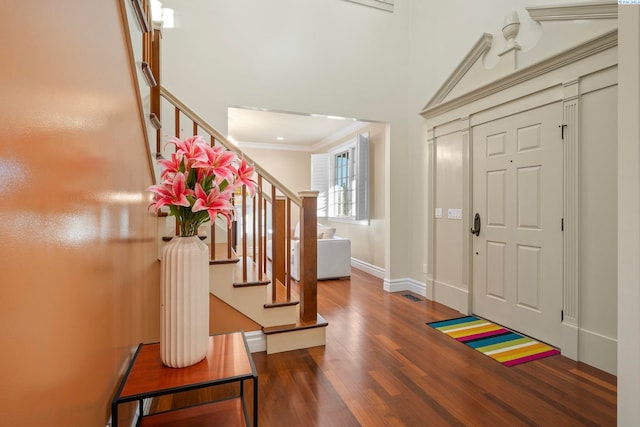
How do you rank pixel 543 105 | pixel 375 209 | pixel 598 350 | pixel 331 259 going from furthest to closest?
1. pixel 375 209
2. pixel 331 259
3. pixel 543 105
4. pixel 598 350

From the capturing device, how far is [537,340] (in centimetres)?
281

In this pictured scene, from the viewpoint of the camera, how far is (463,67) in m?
3.54

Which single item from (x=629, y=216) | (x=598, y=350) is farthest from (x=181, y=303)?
(x=598, y=350)

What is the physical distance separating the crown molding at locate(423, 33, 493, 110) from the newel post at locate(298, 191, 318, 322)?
7.59ft

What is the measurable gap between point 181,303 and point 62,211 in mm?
638

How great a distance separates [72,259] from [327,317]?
292 cm

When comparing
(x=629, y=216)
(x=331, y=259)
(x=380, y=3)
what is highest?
(x=380, y=3)

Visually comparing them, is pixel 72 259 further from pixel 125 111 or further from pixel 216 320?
pixel 216 320

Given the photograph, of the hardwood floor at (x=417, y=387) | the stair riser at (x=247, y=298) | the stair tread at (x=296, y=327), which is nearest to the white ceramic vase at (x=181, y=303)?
the hardwood floor at (x=417, y=387)

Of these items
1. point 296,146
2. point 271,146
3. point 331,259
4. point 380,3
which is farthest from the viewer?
point 296,146

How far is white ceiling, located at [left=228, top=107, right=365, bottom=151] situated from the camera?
→ 564 centimetres

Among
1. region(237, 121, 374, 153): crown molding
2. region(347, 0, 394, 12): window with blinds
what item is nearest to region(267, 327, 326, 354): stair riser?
region(347, 0, 394, 12): window with blinds

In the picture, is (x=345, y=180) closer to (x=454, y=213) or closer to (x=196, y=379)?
(x=454, y=213)

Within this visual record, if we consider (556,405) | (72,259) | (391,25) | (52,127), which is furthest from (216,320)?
(391,25)
